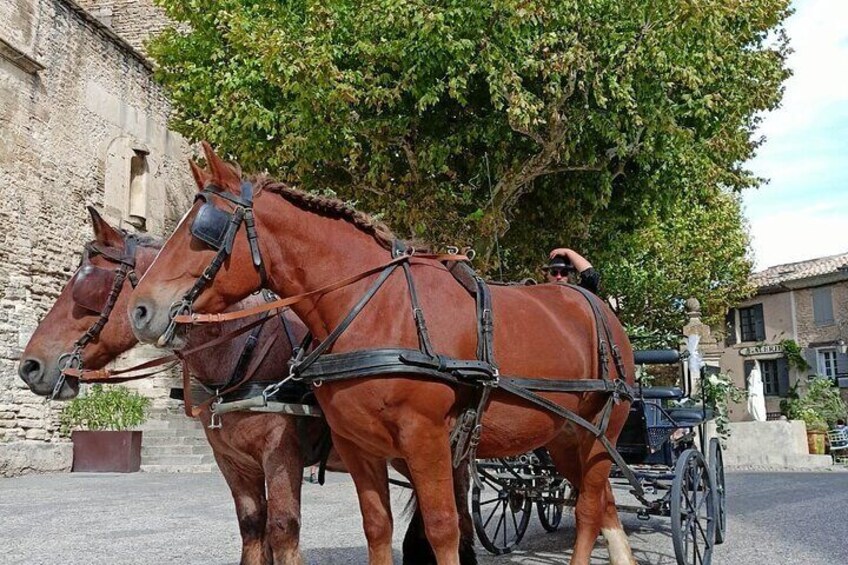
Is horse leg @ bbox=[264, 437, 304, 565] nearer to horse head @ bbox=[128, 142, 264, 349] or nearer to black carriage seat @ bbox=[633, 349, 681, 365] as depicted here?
horse head @ bbox=[128, 142, 264, 349]

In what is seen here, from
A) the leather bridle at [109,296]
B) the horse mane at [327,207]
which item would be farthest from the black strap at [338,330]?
the leather bridle at [109,296]

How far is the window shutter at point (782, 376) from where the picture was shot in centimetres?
4052

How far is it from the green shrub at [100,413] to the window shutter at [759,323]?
116ft

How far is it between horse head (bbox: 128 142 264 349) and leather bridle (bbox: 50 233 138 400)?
95 cm

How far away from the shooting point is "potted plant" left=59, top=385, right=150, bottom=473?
51.1 ft

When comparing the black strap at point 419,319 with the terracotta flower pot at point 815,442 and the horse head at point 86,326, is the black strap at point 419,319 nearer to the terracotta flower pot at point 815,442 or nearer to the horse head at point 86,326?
the horse head at point 86,326

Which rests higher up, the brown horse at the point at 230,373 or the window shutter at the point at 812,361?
the window shutter at the point at 812,361

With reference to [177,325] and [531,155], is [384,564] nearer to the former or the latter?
[177,325]

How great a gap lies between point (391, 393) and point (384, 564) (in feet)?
3.01

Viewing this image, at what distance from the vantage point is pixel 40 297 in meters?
16.5

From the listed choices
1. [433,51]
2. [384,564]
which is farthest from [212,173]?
[433,51]

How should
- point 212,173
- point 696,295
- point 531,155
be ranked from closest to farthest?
point 212,173 < point 531,155 < point 696,295

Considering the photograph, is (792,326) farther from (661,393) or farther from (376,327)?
(376,327)

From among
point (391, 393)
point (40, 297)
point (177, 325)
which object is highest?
point (40, 297)
